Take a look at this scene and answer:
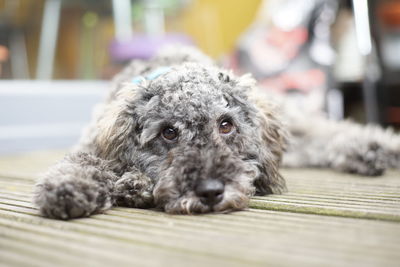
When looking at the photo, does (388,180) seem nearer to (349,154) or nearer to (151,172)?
(349,154)

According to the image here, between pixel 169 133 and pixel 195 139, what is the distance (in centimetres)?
20

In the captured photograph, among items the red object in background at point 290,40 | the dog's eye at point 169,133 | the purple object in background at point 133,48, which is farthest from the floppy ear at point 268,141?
the purple object in background at point 133,48

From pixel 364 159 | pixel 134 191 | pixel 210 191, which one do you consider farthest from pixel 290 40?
pixel 210 191

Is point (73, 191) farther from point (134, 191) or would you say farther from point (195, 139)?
point (195, 139)

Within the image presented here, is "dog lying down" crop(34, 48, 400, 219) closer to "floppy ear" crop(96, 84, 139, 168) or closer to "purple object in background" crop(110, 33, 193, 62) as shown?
"floppy ear" crop(96, 84, 139, 168)

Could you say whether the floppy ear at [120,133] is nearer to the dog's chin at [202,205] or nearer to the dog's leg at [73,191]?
the dog's leg at [73,191]

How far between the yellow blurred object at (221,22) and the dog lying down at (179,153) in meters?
6.30

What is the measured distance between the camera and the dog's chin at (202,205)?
2.31 m

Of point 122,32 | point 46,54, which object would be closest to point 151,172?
point 46,54

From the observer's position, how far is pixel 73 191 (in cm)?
225

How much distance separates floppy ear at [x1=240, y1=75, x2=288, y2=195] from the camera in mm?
2893

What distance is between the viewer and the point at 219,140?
2607 mm

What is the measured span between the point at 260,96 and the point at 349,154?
97 centimetres

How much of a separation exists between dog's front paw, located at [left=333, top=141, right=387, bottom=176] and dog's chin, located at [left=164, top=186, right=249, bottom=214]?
156 cm
